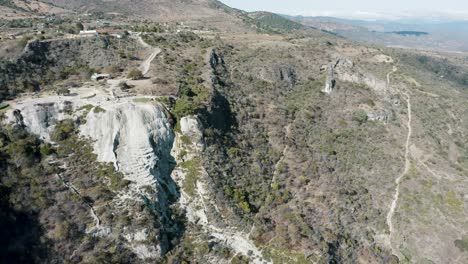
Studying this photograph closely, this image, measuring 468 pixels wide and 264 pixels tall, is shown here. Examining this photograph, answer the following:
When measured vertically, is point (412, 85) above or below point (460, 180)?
above

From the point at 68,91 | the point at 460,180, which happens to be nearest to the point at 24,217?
the point at 68,91

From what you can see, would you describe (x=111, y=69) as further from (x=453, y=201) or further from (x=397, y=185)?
(x=453, y=201)

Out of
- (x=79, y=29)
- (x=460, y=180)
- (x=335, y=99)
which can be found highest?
(x=79, y=29)

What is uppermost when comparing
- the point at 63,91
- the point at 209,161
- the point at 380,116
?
the point at 63,91

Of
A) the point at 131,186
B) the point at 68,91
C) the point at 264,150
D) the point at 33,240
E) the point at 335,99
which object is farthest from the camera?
the point at 335,99

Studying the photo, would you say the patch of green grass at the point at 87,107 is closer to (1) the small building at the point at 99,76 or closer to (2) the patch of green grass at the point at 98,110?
(2) the patch of green grass at the point at 98,110

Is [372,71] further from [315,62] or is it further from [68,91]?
[68,91]

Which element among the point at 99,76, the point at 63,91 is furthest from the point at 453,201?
the point at 63,91

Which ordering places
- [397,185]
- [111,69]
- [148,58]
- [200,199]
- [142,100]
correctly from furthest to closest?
[148,58], [111,69], [397,185], [142,100], [200,199]

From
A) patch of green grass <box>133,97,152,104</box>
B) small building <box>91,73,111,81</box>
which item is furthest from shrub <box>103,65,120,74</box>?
patch of green grass <box>133,97,152,104</box>
